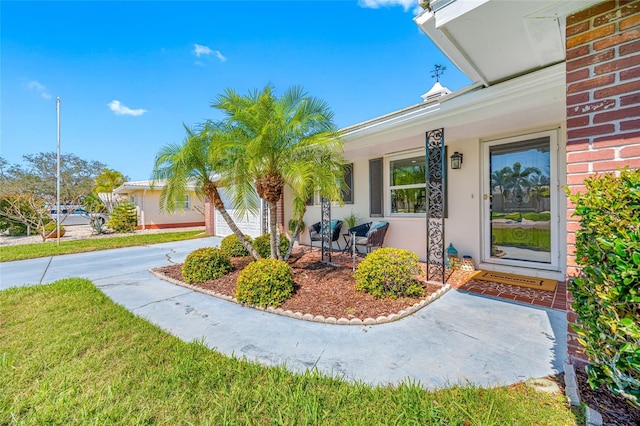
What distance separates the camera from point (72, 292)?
16.2ft

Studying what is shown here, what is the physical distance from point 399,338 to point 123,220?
18.8 metres

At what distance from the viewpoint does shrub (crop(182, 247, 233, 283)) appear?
5.47m

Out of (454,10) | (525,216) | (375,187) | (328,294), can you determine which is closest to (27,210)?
(375,187)

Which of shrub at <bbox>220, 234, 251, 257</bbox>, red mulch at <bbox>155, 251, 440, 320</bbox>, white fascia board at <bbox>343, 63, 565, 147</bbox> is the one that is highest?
white fascia board at <bbox>343, 63, 565, 147</bbox>

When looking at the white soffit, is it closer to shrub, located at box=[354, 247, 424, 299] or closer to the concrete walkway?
shrub, located at box=[354, 247, 424, 299]

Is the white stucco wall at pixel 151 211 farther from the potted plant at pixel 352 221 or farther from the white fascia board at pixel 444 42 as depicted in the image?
A: the white fascia board at pixel 444 42

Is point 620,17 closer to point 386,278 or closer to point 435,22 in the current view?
point 435,22

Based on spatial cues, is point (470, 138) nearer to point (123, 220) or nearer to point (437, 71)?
point (437, 71)

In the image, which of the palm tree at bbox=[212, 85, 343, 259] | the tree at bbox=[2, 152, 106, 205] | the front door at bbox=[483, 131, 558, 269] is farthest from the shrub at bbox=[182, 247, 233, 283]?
the tree at bbox=[2, 152, 106, 205]

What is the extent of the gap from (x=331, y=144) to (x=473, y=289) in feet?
11.8

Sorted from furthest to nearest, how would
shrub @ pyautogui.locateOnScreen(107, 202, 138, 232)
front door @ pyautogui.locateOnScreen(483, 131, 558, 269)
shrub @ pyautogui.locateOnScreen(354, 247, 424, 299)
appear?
shrub @ pyautogui.locateOnScreen(107, 202, 138, 232)
front door @ pyautogui.locateOnScreen(483, 131, 558, 269)
shrub @ pyautogui.locateOnScreen(354, 247, 424, 299)

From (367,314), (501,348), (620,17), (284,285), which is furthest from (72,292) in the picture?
(620,17)

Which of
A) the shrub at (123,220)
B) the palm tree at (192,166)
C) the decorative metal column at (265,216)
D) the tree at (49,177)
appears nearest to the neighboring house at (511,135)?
the decorative metal column at (265,216)

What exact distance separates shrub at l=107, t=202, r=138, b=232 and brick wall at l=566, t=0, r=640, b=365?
20094mm
